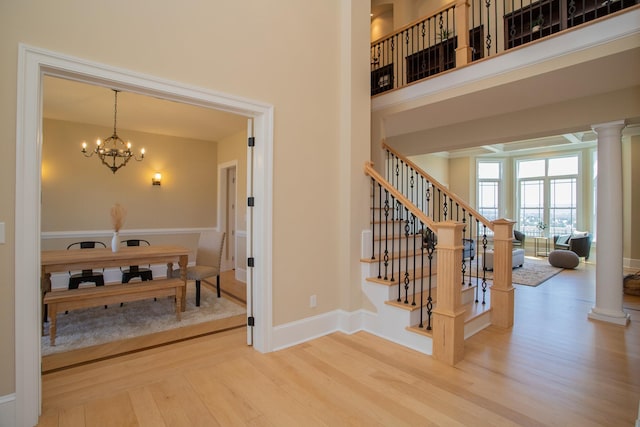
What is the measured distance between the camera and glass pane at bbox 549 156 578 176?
30.4 feet

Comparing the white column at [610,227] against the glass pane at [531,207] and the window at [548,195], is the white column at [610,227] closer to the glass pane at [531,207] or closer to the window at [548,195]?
the window at [548,195]

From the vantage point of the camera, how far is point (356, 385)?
2307mm

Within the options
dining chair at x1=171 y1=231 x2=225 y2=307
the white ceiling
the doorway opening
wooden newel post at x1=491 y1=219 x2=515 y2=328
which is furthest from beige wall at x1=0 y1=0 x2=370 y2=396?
the white ceiling

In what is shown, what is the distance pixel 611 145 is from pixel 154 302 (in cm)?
630

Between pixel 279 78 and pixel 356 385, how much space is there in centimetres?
272

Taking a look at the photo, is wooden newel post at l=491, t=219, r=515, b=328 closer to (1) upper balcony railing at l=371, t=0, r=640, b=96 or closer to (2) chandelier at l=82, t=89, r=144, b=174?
(1) upper balcony railing at l=371, t=0, r=640, b=96

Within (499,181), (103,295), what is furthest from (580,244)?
(103,295)

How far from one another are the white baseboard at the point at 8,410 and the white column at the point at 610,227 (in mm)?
5458

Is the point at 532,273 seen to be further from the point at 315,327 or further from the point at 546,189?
the point at 315,327

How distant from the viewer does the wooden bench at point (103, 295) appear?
3094 millimetres

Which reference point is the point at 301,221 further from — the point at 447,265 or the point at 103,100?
the point at 103,100

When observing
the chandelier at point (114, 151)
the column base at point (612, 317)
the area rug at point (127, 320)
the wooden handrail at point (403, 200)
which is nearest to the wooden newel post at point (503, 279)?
the wooden handrail at point (403, 200)

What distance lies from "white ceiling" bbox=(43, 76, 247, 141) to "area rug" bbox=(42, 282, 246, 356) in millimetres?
2863

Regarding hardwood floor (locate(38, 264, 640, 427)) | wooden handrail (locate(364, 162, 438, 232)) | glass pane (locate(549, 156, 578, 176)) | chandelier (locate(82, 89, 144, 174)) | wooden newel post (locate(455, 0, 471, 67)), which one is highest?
wooden newel post (locate(455, 0, 471, 67))
